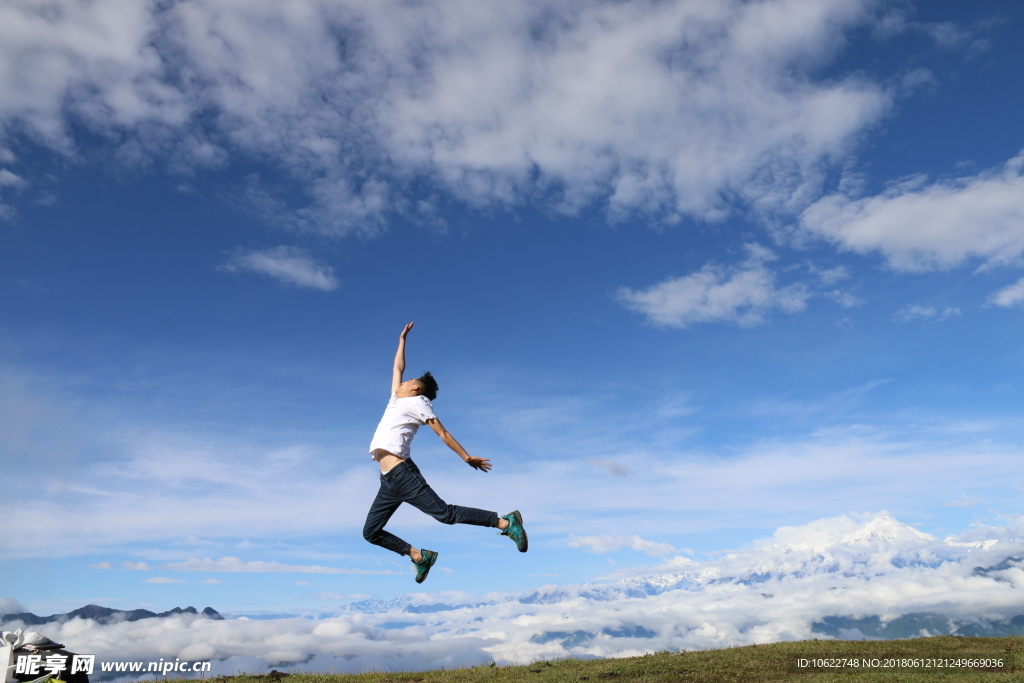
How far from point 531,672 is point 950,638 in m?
15.0

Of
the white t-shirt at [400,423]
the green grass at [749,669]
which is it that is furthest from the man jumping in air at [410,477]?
the green grass at [749,669]

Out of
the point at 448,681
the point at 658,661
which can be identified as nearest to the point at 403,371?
the point at 448,681

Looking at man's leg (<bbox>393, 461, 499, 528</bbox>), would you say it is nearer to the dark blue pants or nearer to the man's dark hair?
the dark blue pants

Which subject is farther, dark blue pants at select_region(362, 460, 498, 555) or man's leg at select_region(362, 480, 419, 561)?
man's leg at select_region(362, 480, 419, 561)

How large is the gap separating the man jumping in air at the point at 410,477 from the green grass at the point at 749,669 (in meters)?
4.88

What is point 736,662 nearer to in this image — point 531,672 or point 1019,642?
point 531,672

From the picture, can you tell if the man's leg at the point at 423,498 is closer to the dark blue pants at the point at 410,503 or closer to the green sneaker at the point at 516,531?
the dark blue pants at the point at 410,503

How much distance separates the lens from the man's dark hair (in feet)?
40.7

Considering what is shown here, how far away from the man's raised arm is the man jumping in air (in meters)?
0.12

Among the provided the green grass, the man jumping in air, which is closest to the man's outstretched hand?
the man jumping in air

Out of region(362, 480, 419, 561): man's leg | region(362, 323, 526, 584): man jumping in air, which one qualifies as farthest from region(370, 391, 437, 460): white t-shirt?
region(362, 480, 419, 561): man's leg

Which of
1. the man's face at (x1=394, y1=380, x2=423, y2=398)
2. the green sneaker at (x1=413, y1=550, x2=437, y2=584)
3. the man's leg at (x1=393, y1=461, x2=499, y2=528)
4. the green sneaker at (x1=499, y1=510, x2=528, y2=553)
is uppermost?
the man's face at (x1=394, y1=380, x2=423, y2=398)

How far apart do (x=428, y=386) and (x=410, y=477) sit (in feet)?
6.16

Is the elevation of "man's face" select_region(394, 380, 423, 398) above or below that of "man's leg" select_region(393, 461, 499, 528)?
above
